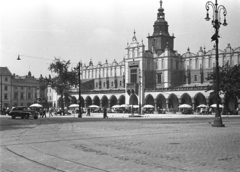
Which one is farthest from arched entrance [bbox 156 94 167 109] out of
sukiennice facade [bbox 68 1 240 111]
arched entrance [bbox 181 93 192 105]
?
arched entrance [bbox 181 93 192 105]

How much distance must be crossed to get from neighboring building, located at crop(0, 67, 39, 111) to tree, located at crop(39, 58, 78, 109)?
136 ft

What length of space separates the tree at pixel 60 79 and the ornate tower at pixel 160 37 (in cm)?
2865

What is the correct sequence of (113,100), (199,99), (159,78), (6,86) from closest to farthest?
(199,99), (159,78), (113,100), (6,86)

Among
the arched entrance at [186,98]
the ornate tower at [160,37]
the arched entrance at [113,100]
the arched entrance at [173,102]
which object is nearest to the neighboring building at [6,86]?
the arched entrance at [113,100]

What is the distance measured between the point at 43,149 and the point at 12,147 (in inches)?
49.0

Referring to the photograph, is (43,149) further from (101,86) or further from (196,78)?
(101,86)

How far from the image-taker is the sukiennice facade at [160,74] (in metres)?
75.5

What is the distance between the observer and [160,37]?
90750 millimetres

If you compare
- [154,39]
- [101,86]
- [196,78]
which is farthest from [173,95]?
[101,86]

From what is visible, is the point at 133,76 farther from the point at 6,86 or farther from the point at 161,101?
the point at 6,86

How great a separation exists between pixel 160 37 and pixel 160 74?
1142 cm

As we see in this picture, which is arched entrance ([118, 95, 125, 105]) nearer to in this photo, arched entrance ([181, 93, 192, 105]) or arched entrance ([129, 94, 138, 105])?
arched entrance ([129, 94, 138, 105])

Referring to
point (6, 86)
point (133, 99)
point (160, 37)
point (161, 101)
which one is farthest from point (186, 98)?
point (6, 86)

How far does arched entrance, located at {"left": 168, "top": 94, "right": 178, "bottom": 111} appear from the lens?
76950mm
